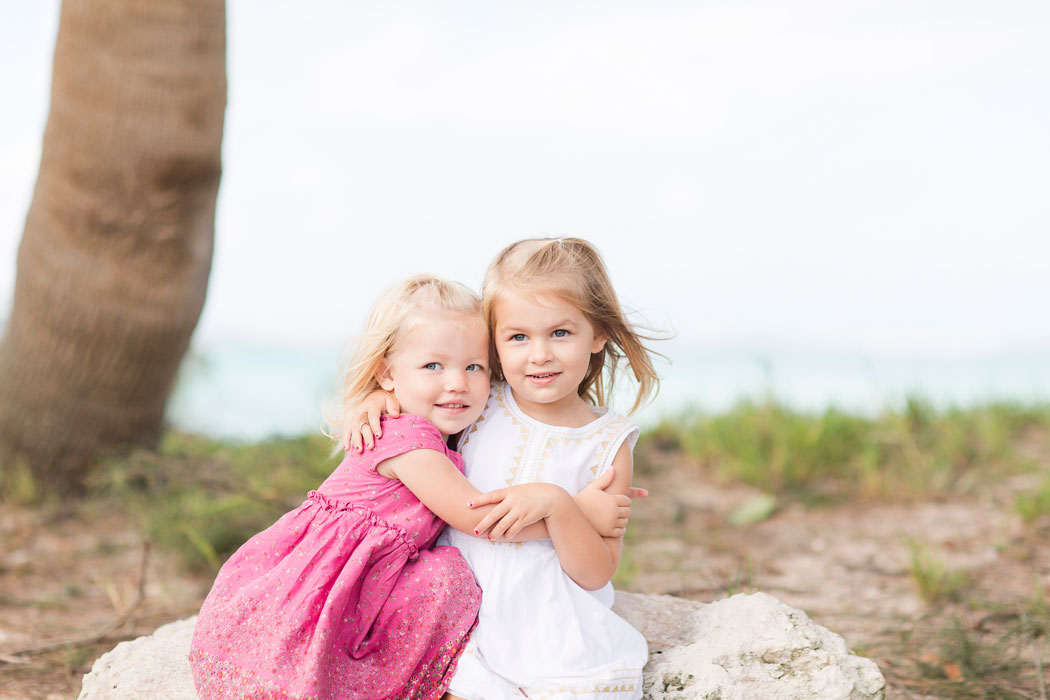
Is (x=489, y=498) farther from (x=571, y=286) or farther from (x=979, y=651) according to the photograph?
(x=979, y=651)

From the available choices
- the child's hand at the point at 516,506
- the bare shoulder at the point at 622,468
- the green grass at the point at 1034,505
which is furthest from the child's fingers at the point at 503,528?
the green grass at the point at 1034,505

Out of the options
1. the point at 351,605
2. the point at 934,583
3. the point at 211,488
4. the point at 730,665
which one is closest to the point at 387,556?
the point at 351,605

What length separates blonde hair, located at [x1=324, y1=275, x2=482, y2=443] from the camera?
8.54 feet

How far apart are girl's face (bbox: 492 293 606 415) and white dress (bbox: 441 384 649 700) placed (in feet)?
0.48

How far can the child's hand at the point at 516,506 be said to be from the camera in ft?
8.13

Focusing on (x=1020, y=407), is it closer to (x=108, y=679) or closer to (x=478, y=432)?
(x=478, y=432)

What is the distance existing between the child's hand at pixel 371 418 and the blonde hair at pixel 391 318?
25mm

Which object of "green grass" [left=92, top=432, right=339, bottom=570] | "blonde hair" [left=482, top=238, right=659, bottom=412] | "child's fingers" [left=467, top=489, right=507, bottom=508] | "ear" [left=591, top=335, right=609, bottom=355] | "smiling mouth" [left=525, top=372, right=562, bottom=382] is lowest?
"green grass" [left=92, top=432, right=339, bottom=570]

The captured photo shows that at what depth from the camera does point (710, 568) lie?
4.60 metres

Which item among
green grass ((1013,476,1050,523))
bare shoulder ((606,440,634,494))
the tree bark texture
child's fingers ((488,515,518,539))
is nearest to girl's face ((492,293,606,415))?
bare shoulder ((606,440,634,494))

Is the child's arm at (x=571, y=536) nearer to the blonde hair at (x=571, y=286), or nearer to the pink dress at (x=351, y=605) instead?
the pink dress at (x=351, y=605)

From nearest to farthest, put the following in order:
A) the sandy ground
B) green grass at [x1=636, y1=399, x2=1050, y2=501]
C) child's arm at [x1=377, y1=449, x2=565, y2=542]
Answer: child's arm at [x1=377, y1=449, x2=565, y2=542] → the sandy ground → green grass at [x1=636, y1=399, x2=1050, y2=501]

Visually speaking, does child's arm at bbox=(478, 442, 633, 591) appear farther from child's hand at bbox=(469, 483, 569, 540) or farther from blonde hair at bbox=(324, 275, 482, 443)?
blonde hair at bbox=(324, 275, 482, 443)

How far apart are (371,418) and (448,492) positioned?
299mm
